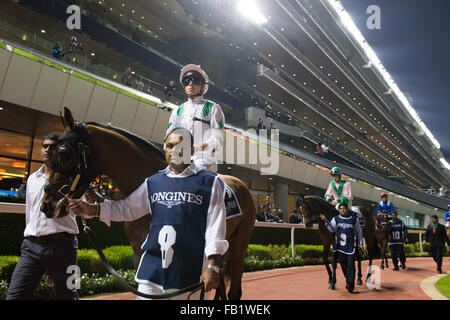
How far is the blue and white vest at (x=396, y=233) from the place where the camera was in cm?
1198

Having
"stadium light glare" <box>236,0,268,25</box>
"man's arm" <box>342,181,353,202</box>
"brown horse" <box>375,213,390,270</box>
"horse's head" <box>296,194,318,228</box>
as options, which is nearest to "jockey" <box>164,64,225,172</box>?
"horse's head" <box>296,194,318,228</box>

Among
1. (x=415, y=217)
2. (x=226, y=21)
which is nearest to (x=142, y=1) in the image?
(x=226, y=21)

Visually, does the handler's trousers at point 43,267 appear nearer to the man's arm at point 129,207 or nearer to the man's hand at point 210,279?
the man's arm at point 129,207

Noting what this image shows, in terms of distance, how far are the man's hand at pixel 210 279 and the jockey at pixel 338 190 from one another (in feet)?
20.8

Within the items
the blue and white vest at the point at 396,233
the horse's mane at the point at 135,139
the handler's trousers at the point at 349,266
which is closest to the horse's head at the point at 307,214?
the handler's trousers at the point at 349,266

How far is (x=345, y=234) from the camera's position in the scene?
733 centimetres

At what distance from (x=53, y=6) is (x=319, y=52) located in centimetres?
2769

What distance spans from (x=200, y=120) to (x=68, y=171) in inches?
51.6

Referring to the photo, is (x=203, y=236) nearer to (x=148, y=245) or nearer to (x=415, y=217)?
(x=148, y=245)

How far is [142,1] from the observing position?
80.9 ft

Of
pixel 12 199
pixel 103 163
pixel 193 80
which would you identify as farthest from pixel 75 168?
pixel 12 199

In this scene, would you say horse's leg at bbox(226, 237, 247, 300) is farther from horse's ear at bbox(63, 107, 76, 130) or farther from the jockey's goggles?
horse's ear at bbox(63, 107, 76, 130)

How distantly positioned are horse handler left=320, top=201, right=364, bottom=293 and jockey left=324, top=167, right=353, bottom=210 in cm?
34

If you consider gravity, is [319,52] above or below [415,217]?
above
